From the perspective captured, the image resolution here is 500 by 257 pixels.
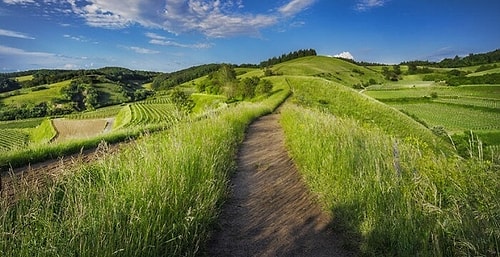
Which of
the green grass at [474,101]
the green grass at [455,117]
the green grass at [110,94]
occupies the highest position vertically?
the green grass at [110,94]

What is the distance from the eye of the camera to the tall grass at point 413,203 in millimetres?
3646

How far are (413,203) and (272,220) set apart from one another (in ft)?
7.55

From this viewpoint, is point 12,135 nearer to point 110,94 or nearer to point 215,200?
point 110,94

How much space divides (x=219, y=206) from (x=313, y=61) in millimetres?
122440

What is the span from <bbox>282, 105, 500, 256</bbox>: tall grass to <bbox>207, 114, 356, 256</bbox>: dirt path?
0.38 meters

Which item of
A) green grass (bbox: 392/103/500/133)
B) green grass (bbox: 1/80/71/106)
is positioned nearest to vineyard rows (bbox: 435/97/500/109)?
green grass (bbox: 392/103/500/133)

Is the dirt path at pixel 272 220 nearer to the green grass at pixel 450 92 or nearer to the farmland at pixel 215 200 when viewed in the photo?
the farmland at pixel 215 200

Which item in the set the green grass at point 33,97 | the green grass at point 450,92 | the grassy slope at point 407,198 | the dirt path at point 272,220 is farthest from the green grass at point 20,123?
the grassy slope at point 407,198

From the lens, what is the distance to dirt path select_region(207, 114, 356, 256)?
475 cm

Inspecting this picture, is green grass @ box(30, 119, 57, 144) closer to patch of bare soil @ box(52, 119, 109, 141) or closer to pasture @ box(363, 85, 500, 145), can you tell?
patch of bare soil @ box(52, 119, 109, 141)

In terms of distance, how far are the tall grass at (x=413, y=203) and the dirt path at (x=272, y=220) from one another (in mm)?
381

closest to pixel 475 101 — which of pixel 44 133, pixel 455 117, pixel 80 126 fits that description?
pixel 455 117

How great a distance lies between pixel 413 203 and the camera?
4594 mm

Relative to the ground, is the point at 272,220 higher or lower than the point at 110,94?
lower
